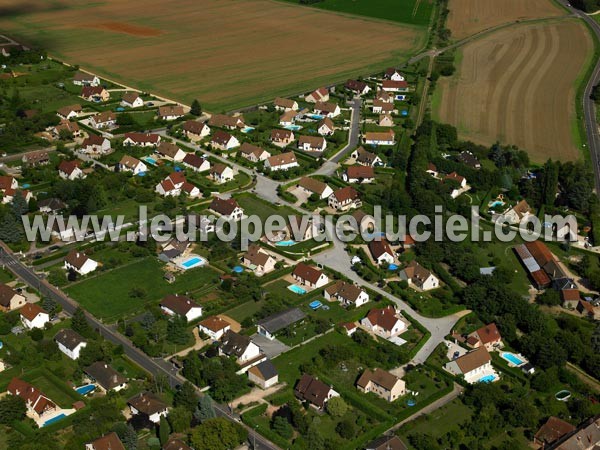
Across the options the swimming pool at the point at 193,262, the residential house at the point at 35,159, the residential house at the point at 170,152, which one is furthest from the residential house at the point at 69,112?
the swimming pool at the point at 193,262

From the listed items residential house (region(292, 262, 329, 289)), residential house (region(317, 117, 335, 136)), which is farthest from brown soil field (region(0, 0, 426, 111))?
residential house (region(292, 262, 329, 289))

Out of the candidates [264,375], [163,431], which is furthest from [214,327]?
[163,431]

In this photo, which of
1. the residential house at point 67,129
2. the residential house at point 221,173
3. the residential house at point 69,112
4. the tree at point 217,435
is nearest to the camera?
the tree at point 217,435

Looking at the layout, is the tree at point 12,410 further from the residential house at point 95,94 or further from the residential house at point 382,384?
the residential house at point 95,94

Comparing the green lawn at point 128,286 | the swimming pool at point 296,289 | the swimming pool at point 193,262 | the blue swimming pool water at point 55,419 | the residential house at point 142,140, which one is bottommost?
the blue swimming pool water at point 55,419

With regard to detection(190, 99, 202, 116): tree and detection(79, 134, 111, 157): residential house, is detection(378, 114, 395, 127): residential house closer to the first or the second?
detection(190, 99, 202, 116): tree

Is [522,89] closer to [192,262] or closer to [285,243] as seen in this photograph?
[285,243]

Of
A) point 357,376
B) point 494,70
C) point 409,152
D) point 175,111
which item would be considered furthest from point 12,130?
point 494,70
